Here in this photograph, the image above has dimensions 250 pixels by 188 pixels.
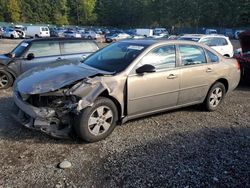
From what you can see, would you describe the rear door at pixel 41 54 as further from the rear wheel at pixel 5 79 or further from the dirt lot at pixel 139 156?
the dirt lot at pixel 139 156

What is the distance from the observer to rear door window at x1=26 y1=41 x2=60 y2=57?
923 centimetres

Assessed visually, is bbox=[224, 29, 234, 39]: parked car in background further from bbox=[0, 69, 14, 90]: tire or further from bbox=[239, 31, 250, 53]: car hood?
bbox=[0, 69, 14, 90]: tire

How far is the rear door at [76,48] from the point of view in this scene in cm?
953

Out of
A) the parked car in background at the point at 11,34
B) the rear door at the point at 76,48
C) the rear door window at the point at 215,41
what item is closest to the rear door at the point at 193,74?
the rear door at the point at 76,48

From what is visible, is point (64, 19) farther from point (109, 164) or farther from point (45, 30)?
point (109, 164)

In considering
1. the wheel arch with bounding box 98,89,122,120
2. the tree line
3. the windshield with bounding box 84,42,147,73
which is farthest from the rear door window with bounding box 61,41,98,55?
A: the tree line

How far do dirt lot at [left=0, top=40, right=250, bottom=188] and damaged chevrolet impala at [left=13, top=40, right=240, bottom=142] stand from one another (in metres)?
0.31

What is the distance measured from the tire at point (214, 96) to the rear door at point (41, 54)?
461cm

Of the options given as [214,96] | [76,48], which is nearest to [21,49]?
[76,48]

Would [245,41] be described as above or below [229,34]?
above

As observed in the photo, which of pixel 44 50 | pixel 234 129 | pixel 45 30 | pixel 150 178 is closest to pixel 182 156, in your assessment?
pixel 150 178

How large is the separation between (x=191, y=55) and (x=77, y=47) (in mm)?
4598

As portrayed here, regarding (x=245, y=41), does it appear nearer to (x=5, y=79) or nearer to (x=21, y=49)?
(x=21, y=49)

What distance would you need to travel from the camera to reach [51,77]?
5078 mm
